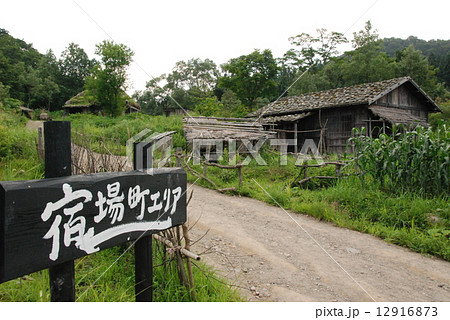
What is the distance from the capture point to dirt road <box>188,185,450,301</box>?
2.73 meters

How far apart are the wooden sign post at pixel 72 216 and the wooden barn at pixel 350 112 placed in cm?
1146

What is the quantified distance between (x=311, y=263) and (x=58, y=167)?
2893 millimetres

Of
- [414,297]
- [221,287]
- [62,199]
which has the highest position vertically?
[62,199]

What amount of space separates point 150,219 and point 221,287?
1.04 m

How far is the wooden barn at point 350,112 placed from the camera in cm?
1341

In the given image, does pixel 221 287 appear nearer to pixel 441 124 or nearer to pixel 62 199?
pixel 62 199

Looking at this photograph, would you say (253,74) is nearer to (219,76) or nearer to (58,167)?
(219,76)

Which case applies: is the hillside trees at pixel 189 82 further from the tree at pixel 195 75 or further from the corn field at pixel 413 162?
the corn field at pixel 413 162

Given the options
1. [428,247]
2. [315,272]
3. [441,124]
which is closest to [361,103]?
[441,124]

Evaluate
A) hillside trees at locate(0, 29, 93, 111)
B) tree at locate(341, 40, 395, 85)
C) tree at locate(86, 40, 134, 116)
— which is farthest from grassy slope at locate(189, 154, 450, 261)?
hillside trees at locate(0, 29, 93, 111)

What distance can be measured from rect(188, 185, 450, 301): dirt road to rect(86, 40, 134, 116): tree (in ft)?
65.8

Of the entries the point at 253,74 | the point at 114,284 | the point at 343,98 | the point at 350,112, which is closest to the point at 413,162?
the point at 114,284

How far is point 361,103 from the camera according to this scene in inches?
509

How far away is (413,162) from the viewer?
16.6ft
